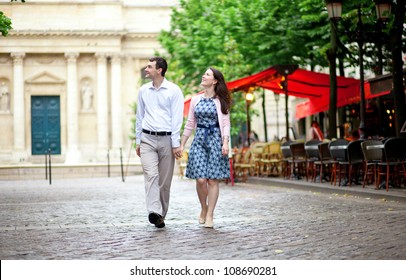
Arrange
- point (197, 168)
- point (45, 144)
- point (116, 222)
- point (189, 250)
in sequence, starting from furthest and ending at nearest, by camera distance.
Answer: point (45, 144)
point (116, 222)
point (197, 168)
point (189, 250)

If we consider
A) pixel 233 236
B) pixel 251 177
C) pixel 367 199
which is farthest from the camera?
pixel 251 177

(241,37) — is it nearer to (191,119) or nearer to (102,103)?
(191,119)

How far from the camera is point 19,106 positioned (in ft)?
190

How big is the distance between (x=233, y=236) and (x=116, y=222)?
2.68 metres

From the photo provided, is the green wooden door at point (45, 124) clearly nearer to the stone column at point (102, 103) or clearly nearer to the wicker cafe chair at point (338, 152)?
the stone column at point (102, 103)

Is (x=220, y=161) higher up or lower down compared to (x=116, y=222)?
higher up

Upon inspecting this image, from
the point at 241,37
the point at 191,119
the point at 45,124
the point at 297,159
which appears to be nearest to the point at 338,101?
the point at 297,159

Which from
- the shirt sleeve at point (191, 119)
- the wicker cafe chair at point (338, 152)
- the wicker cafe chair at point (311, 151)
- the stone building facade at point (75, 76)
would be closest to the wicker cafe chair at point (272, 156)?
the wicker cafe chair at point (311, 151)

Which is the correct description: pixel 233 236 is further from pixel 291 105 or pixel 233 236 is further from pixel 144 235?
pixel 291 105

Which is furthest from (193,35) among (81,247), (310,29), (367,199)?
(81,247)

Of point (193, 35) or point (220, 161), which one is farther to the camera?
point (193, 35)

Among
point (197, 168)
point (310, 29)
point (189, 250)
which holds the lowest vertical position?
point (189, 250)

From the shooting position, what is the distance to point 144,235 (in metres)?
10.3

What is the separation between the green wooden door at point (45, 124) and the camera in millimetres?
58375
